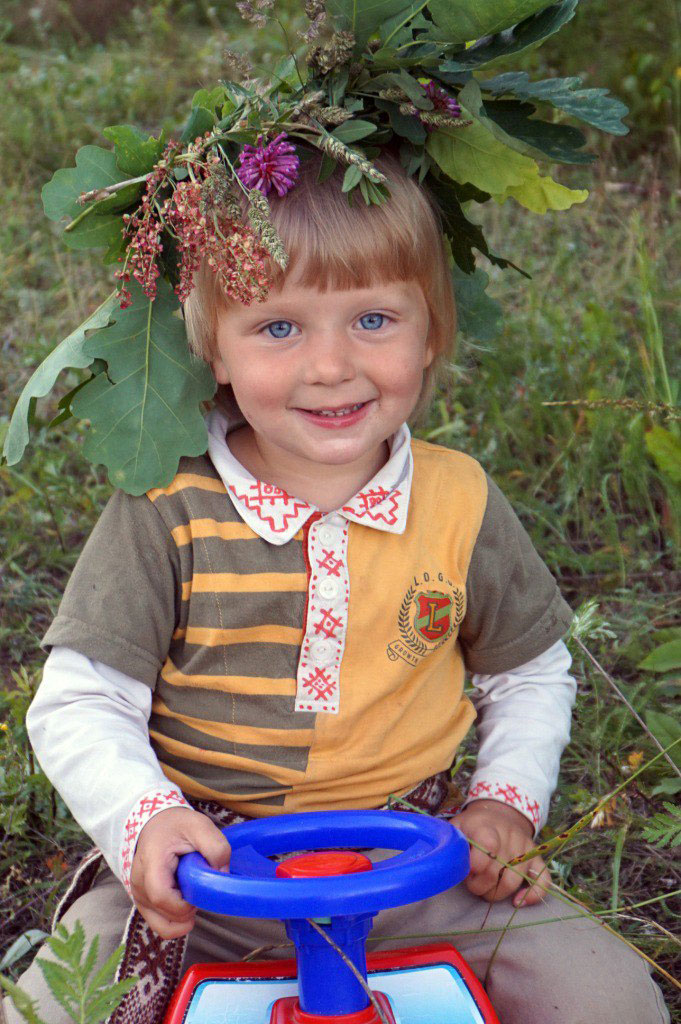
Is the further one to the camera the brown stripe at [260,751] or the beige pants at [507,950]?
the brown stripe at [260,751]

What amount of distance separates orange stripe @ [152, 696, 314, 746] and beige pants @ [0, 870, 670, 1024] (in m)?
0.29

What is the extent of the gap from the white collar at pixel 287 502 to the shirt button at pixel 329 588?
9 cm

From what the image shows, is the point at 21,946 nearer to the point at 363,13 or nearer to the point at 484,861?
the point at 484,861

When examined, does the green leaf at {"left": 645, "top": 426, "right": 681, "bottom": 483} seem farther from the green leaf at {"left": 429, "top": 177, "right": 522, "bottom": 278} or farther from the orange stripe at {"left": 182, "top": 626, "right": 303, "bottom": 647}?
the orange stripe at {"left": 182, "top": 626, "right": 303, "bottom": 647}

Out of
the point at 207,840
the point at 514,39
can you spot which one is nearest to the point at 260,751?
the point at 207,840

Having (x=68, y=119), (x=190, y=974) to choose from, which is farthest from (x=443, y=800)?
(x=68, y=119)

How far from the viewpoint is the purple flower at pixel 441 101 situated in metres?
1.73

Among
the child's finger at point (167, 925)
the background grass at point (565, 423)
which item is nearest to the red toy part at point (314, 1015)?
the child's finger at point (167, 925)

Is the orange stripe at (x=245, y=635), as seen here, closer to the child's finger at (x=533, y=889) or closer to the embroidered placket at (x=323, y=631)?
the embroidered placket at (x=323, y=631)

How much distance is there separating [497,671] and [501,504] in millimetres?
306

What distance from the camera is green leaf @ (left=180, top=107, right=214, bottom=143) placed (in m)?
1.76

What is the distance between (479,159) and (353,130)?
21 centimetres

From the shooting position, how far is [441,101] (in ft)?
5.68

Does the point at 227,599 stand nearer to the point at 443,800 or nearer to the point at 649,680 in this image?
the point at 443,800
